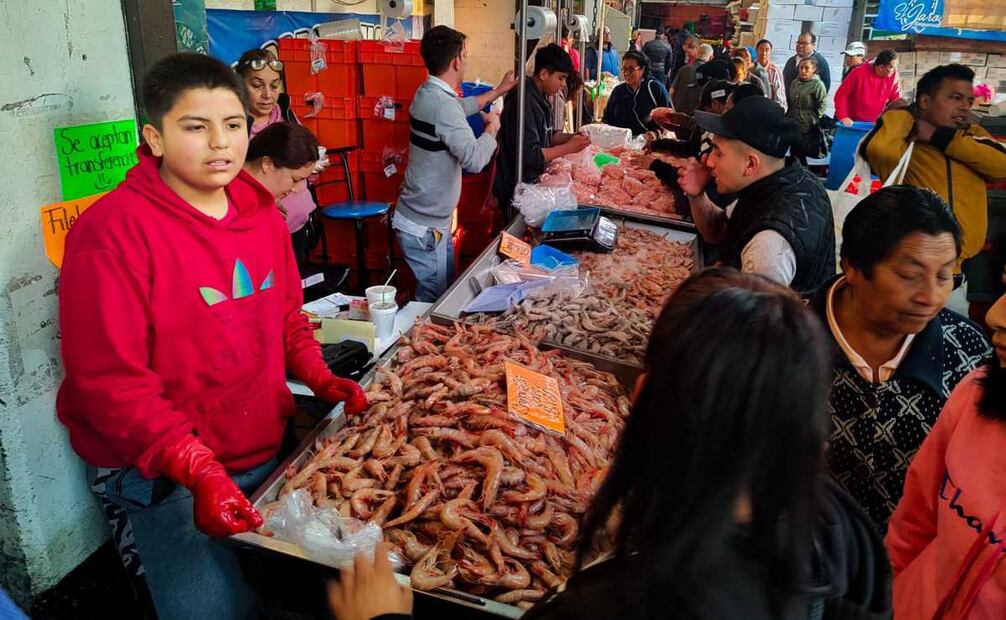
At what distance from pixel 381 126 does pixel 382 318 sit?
3.40 meters

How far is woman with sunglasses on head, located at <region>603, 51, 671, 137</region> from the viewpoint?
8.78 m

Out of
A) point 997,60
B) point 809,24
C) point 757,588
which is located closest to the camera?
point 757,588

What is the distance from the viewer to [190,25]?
277 cm

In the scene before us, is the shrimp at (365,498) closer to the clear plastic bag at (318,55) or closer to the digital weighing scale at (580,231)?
the digital weighing scale at (580,231)

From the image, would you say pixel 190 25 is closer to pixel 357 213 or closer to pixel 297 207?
pixel 297 207

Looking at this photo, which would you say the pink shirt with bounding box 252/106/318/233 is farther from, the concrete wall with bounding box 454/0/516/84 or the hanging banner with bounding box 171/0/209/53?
the concrete wall with bounding box 454/0/516/84

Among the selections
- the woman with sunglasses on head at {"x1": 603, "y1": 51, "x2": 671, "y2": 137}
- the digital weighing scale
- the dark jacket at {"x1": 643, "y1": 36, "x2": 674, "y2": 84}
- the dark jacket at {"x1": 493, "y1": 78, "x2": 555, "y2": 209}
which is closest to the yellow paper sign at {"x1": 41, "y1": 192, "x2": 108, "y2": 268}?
the digital weighing scale

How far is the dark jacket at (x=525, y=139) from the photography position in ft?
17.9

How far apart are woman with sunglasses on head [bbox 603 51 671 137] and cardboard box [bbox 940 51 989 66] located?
6.43 metres

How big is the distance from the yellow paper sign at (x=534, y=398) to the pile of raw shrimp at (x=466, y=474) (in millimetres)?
Answer: 37

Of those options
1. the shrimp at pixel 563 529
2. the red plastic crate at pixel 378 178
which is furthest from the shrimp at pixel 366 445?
the red plastic crate at pixel 378 178

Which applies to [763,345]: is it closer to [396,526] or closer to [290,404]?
[396,526]

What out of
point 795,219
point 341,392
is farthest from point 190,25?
point 795,219

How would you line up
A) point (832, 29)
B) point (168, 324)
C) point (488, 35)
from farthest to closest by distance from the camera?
point (832, 29) → point (488, 35) → point (168, 324)
